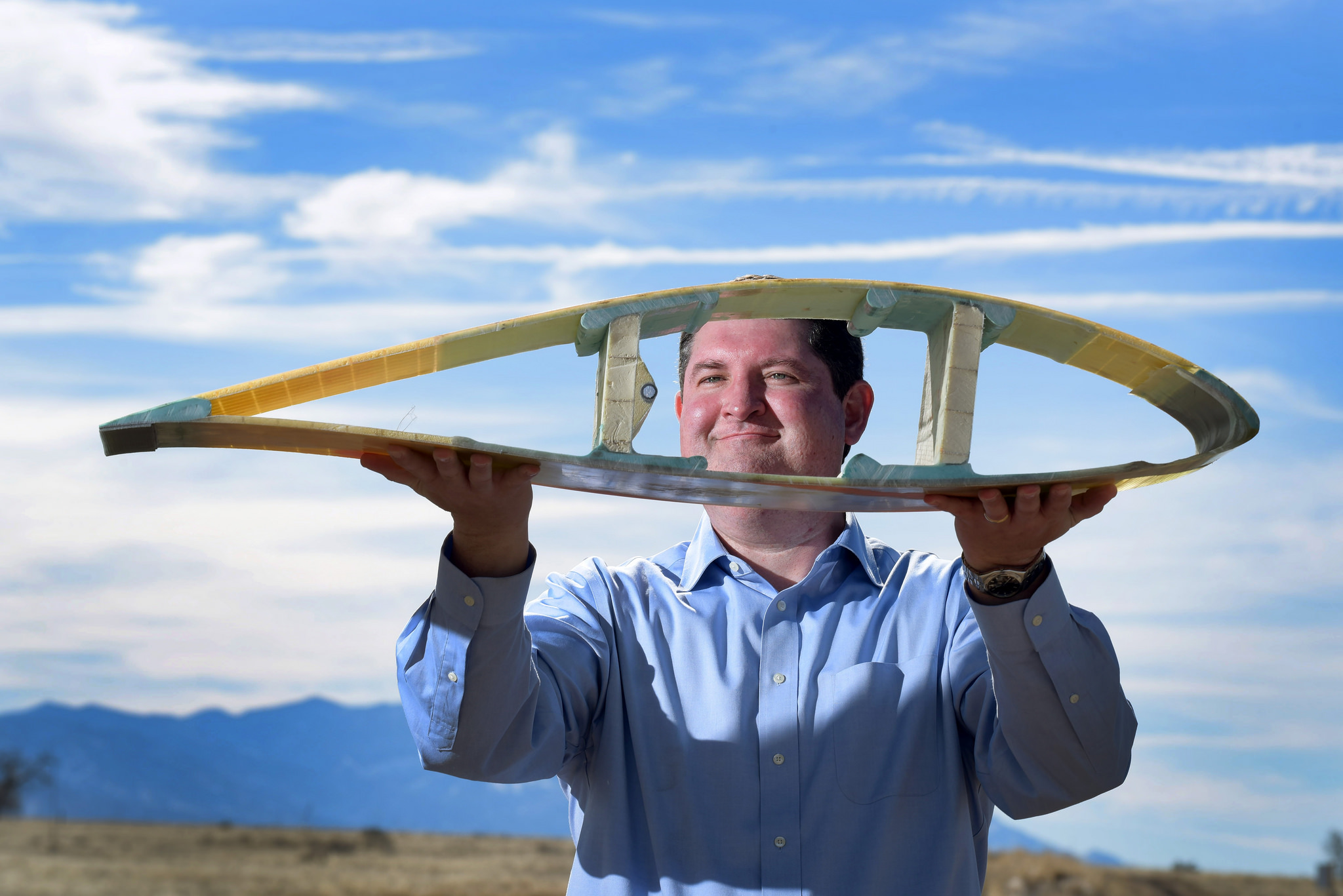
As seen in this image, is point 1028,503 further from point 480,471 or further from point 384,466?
point 384,466

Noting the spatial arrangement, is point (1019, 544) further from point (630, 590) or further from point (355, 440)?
point (355, 440)

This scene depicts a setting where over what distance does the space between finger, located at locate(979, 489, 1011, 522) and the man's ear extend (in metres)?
1.15

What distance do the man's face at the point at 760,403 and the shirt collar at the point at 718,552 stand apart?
0.26 meters

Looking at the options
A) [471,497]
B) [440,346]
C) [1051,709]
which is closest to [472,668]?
[471,497]

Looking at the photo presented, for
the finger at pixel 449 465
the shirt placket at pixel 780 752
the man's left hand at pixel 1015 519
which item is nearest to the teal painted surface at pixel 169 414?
the finger at pixel 449 465

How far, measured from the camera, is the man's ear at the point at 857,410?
4.38 m

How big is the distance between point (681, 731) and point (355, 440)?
1.50 m

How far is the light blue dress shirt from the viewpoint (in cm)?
330

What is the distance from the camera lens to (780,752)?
3611 millimetres

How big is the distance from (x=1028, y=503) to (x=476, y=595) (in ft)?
5.53

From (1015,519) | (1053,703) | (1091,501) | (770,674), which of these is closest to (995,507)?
(1015,519)

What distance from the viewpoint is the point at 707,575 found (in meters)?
4.10

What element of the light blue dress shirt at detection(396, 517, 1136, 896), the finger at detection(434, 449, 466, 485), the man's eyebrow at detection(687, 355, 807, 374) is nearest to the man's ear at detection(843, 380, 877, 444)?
the man's eyebrow at detection(687, 355, 807, 374)

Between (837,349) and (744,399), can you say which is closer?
(744,399)
